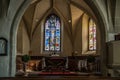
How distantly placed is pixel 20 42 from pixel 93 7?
437 inches

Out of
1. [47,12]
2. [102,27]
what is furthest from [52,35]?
[102,27]

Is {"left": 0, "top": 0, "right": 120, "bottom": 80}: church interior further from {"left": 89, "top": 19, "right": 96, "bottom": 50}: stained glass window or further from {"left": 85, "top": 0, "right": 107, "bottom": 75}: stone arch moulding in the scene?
{"left": 85, "top": 0, "right": 107, "bottom": 75}: stone arch moulding

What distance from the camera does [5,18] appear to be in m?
14.4

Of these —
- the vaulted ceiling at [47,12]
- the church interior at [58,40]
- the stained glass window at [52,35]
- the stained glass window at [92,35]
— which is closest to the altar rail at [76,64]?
the church interior at [58,40]

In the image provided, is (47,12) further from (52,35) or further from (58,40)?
(58,40)

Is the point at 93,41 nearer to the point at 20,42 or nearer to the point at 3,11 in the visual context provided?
the point at 20,42

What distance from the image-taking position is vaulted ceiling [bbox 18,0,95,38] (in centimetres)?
2368

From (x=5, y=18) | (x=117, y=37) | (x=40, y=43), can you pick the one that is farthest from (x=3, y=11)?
(x=40, y=43)

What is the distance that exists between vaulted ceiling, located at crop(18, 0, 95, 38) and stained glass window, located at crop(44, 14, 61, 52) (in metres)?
0.99

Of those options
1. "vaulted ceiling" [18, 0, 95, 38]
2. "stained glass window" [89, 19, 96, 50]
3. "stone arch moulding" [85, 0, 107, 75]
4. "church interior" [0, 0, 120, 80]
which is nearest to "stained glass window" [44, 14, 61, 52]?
"church interior" [0, 0, 120, 80]

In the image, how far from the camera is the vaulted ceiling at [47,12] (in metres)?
23.7

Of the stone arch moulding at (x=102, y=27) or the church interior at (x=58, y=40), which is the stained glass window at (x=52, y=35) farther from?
the stone arch moulding at (x=102, y=27)

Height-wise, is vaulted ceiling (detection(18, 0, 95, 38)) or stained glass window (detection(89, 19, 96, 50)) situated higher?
vaulted ceiling (detection(18, 0, 95, 38))

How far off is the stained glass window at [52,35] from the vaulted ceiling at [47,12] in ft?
3.25
